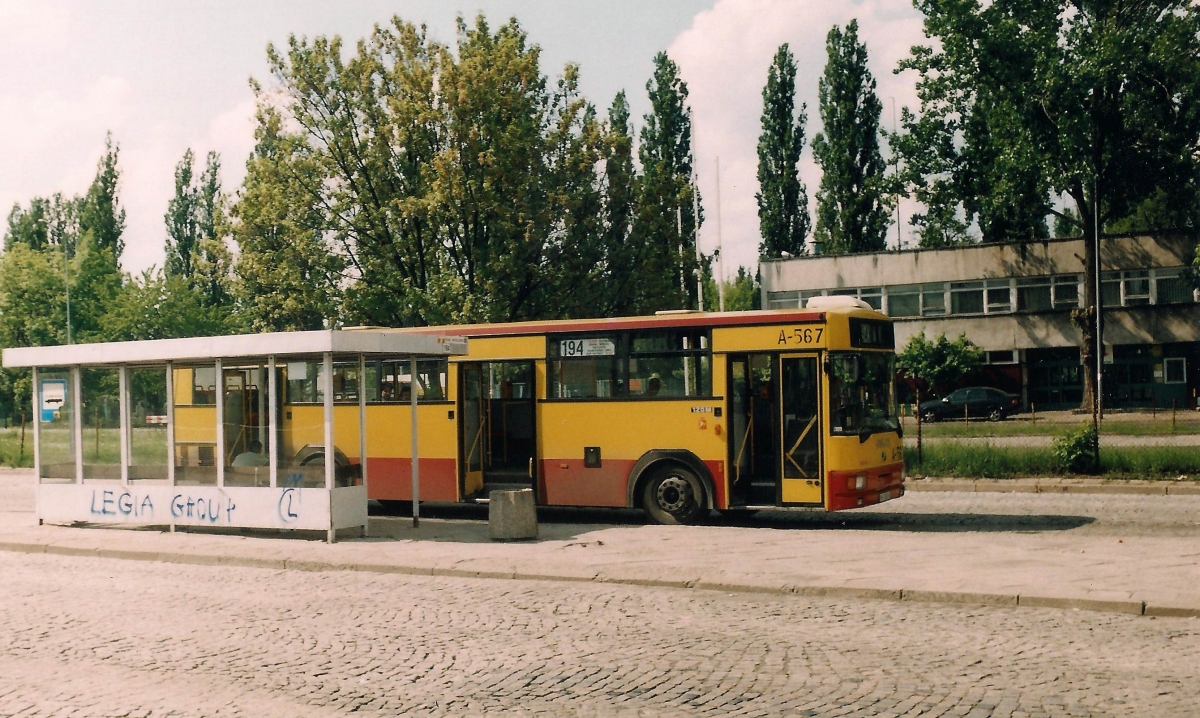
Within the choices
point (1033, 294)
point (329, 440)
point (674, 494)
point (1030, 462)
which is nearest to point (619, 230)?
point (1030, 462)

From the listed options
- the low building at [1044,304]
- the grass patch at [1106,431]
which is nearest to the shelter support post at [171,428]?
the grass patch at [1106,431]

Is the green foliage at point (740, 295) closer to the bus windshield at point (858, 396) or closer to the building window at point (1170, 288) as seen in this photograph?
the building window at point (1170, 288)

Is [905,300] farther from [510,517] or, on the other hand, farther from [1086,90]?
[510,517]

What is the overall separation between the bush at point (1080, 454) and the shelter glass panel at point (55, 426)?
681 inches

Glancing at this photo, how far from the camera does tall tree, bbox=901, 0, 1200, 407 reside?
48719 millimetres

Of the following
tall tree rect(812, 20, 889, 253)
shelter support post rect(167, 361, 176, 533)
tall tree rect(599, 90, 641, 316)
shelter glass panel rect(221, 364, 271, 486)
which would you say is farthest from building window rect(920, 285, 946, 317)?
shelter glass panel rect(221, 364, 271, 486)

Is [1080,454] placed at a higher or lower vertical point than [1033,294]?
lower

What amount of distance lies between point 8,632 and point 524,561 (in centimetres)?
542

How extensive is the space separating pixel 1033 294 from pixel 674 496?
1813 inches

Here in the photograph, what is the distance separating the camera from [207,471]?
57.4ft

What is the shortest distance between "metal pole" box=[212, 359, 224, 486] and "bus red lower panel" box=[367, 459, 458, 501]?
2.95 meters

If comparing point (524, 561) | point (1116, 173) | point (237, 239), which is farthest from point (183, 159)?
point (524, 561)

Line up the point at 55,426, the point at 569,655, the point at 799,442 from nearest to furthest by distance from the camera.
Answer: the point at 569,655
the point at 799,442
the point at 55,426

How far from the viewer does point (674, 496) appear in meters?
17.5
